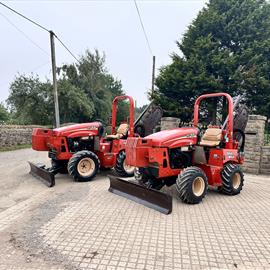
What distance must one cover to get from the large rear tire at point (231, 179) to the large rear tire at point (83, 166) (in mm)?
3094

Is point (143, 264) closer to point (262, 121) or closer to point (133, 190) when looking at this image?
point (133, 190)

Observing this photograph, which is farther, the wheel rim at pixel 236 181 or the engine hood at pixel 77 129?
the engine hood at pixel 77 129

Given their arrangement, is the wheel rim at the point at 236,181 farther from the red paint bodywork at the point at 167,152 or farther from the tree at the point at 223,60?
the tree at the point at 223,60

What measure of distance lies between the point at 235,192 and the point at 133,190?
7.29 feet

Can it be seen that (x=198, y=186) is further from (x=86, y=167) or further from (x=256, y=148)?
(x=256, y=148)

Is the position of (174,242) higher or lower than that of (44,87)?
lower

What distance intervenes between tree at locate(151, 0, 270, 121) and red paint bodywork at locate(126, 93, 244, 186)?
7014mm

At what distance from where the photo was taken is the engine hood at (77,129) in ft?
22.3

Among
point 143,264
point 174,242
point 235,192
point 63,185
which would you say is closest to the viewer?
point 143,264

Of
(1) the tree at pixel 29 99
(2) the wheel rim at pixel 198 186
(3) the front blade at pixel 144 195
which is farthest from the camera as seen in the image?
(1) the tree at pixel 29 99

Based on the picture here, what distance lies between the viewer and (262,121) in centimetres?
825

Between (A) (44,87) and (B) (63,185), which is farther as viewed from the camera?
(A) (44,87)

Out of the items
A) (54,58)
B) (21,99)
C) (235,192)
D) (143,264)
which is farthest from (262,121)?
(21,99)

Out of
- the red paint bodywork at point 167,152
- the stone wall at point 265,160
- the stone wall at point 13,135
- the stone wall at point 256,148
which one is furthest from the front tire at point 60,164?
the stone wall at point 13,135
